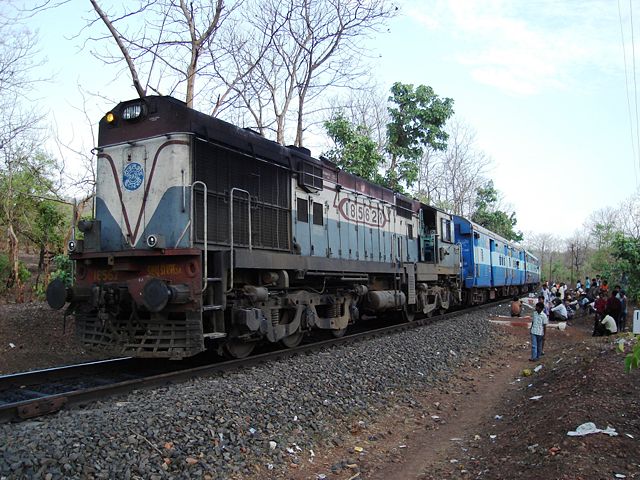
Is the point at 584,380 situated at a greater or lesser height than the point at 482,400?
greater

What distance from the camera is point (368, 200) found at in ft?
Result: 39.2

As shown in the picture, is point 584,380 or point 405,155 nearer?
point 584,380

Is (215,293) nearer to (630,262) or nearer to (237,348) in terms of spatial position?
(237,348)

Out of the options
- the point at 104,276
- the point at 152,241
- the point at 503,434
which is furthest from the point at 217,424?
the point at 104,276

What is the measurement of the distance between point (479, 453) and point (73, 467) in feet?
12.3

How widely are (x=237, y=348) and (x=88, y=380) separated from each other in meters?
2.05

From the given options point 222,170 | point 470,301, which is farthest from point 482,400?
point 470,301

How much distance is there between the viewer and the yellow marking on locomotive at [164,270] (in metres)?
6.49

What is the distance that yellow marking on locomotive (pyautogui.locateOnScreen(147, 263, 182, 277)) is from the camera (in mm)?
6492

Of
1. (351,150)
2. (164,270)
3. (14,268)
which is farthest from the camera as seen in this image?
(351,150)

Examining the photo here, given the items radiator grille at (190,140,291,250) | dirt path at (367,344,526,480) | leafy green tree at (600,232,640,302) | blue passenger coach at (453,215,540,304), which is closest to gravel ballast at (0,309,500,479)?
dirt path at (367,344,526,480)

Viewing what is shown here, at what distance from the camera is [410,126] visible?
960 inches

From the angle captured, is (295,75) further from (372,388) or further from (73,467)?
(73,467)

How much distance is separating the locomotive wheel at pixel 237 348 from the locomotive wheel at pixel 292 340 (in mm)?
914
